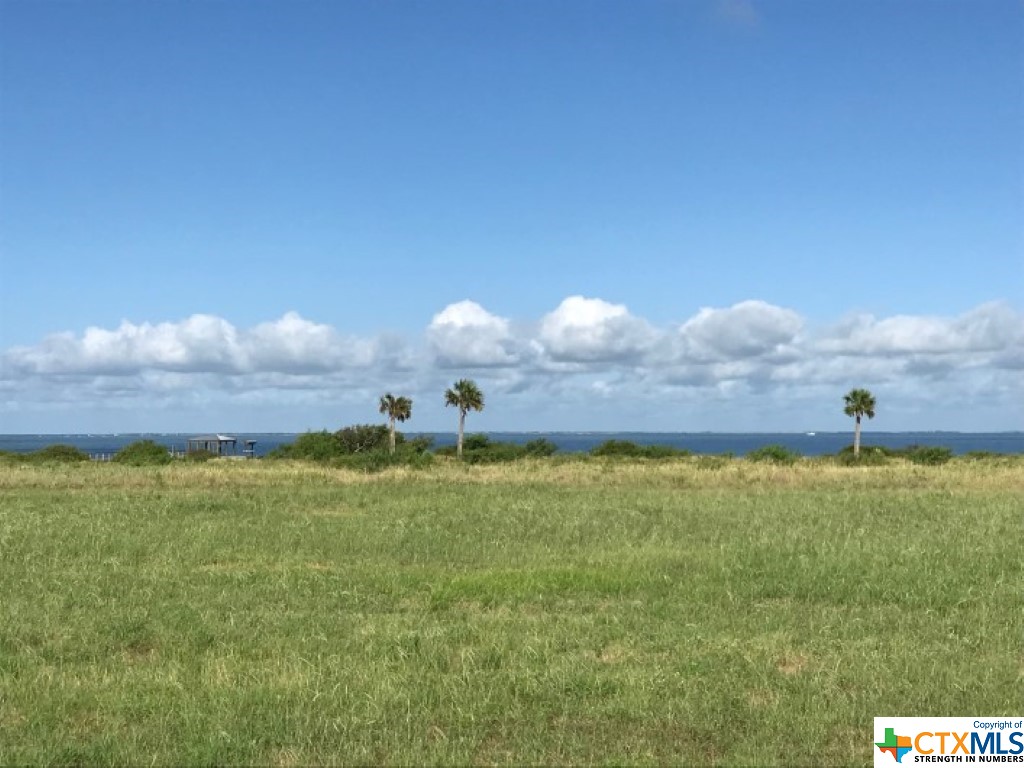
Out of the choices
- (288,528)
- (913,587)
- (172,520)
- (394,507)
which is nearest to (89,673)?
(913,587)

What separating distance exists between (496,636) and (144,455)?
223ft

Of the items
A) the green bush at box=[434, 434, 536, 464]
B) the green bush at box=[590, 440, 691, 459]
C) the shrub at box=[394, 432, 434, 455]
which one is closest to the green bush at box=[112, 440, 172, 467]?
the shrub at box=[394, 432, 434, 455]

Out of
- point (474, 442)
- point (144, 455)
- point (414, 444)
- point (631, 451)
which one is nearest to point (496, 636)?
point (144, 455)

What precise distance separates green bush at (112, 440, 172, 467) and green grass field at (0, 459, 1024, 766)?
46.7 meters

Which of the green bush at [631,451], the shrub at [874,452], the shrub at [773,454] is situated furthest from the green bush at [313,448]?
the shrub at [874,452]

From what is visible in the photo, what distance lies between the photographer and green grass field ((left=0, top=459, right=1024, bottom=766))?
7.15 metres

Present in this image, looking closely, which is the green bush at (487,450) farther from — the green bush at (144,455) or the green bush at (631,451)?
the green bush at (144,455)

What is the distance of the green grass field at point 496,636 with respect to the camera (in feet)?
23.5

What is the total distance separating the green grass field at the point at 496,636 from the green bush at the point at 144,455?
4666 centimetres

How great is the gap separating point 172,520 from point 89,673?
47.4 feet

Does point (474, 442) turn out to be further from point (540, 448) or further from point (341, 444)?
point (341, 444)

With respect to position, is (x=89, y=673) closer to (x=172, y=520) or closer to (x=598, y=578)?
Answer: (x=598, y=578)

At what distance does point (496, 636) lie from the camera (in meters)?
10.4

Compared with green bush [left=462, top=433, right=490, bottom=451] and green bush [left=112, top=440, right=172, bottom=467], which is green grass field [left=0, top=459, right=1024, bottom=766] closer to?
green bush [left=112, top=440, right=172, bottom=467]
